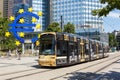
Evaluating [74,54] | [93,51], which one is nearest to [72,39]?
[74,54]

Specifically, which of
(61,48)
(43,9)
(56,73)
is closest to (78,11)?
(43,9)

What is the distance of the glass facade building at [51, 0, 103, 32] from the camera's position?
172 metres

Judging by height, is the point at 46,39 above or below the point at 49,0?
below

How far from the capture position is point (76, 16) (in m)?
174

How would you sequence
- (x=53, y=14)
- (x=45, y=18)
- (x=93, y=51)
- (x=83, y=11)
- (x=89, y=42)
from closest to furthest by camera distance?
(x=89, y=42) → (x=93, y=51) → (x=83, y=11) → (x=53, y=14) → (x=45, y=18)

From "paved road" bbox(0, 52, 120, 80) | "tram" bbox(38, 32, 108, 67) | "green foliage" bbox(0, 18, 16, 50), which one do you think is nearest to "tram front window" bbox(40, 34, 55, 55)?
"tram" bbox(38, 32, 108, 67)

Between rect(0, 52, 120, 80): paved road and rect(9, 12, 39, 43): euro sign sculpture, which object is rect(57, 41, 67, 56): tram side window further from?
rect(9, 12, 39, 43): euro sign sculpture

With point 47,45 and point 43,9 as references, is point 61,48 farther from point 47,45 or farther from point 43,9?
point 43,9

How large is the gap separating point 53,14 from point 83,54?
149 meters

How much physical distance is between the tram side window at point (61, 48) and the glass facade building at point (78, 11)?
140 metres

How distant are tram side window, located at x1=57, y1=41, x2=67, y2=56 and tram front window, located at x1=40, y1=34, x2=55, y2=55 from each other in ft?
1.68

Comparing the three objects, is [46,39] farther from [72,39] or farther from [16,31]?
[16,31]

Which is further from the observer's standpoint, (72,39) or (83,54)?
(83,54)

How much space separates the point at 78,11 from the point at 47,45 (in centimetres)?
14746
